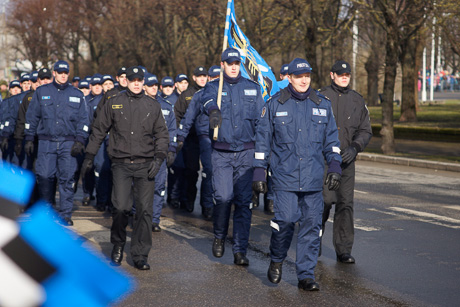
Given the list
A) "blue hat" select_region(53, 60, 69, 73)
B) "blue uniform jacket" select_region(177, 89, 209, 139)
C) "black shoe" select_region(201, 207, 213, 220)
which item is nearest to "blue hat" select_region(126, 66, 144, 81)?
"blue uniform jacket" select_region(177, 89, 209, 139)

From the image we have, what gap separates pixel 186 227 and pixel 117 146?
8.36 ft

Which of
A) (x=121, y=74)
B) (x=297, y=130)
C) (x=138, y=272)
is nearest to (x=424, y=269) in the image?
(x=297, y=130)

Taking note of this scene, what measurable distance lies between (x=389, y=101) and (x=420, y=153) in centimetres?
171

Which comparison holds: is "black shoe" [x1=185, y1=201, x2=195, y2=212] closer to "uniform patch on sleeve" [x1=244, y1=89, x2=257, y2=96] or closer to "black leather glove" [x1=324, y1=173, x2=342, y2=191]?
"uniform patch on sleeve" [x1=244, y1=89, x2=257, y2=96]

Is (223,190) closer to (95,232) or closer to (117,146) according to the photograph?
(117,146)

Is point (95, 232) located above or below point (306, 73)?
below

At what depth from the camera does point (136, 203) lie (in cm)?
709

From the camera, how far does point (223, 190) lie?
7.32 metres

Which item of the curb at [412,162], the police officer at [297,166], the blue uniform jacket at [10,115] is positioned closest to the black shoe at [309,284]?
the police officer at [297,166]

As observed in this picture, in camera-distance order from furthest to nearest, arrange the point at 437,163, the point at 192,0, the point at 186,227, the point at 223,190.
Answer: the point at 192,0
the point at 437,163
the point at 186,227
the point at 223,190

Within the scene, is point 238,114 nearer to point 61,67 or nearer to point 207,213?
point 61,67

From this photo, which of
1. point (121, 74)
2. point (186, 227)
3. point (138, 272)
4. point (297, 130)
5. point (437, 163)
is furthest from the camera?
point (437, 163)

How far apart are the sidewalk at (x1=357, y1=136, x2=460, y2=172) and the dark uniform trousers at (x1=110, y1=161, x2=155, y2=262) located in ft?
37.5

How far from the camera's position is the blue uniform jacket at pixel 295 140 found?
6.15 metres
